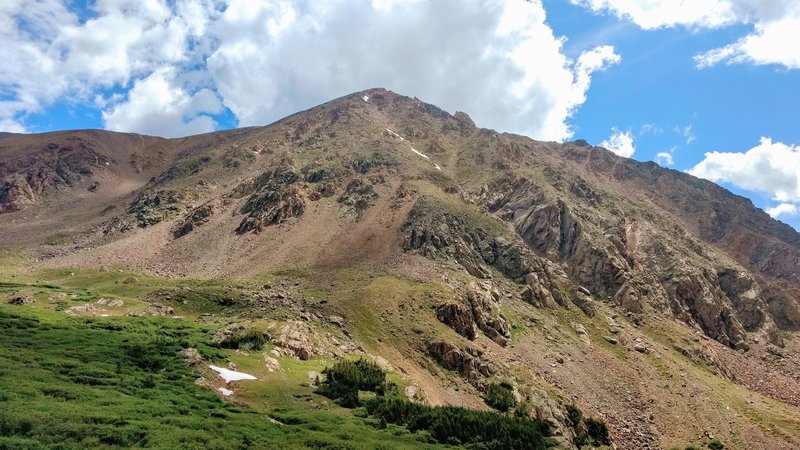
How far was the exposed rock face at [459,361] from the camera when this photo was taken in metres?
64.5

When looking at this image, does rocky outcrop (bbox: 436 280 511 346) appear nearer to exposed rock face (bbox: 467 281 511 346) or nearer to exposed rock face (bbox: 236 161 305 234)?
exposed rock face (bbox: 467 281 511 346)

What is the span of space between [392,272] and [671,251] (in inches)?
3004

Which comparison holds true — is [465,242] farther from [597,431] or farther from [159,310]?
[159,310]

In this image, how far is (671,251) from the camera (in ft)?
411

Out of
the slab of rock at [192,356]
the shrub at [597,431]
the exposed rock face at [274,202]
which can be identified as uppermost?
the exposed rock face at [274,202]

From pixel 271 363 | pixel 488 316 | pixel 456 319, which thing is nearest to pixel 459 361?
pixel 456 319

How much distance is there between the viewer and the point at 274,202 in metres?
123

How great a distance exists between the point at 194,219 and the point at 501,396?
8900 centimetres

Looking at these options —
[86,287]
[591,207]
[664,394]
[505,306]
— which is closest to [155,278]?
[86,287]

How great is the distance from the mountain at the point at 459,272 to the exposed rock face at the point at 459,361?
0.82ft

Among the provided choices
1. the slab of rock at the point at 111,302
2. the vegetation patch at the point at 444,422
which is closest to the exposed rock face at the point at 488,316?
the vegetation patch at the point at 444,422

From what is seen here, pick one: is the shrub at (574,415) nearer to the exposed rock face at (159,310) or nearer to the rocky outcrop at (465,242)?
the rocky outcrop at (465,242)

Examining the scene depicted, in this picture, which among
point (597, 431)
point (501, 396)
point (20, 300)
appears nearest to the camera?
point (501, 396)

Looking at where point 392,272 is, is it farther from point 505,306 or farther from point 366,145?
point 366,145
